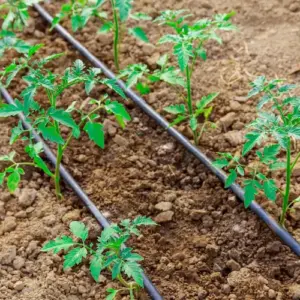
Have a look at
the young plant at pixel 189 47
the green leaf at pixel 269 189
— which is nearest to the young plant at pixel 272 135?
the green leaf at pixel 269 189

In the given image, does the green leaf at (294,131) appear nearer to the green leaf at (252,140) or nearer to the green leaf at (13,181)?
the green leaf at (252,140)

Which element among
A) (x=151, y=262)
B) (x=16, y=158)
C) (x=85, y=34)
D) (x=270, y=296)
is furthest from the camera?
(x=85, y=34)

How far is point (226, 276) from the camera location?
2.64 m

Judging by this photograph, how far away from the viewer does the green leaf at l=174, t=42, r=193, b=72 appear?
9.14 ft

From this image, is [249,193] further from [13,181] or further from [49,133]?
[13,181]

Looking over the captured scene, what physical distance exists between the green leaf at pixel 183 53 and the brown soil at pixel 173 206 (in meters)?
0.57

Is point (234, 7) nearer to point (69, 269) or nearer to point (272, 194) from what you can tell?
point (272, 194)

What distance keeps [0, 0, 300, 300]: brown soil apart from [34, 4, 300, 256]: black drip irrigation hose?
3cm

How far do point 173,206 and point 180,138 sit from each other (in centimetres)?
43

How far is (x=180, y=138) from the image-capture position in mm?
3199

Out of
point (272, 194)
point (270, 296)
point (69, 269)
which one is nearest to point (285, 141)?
point (272, 194)

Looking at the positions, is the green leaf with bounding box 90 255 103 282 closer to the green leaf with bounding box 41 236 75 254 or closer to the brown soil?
the green leaf with bounding box 41 236 75 254

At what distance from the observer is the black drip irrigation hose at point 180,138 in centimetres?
271

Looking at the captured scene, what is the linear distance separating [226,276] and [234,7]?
1.98 meters
